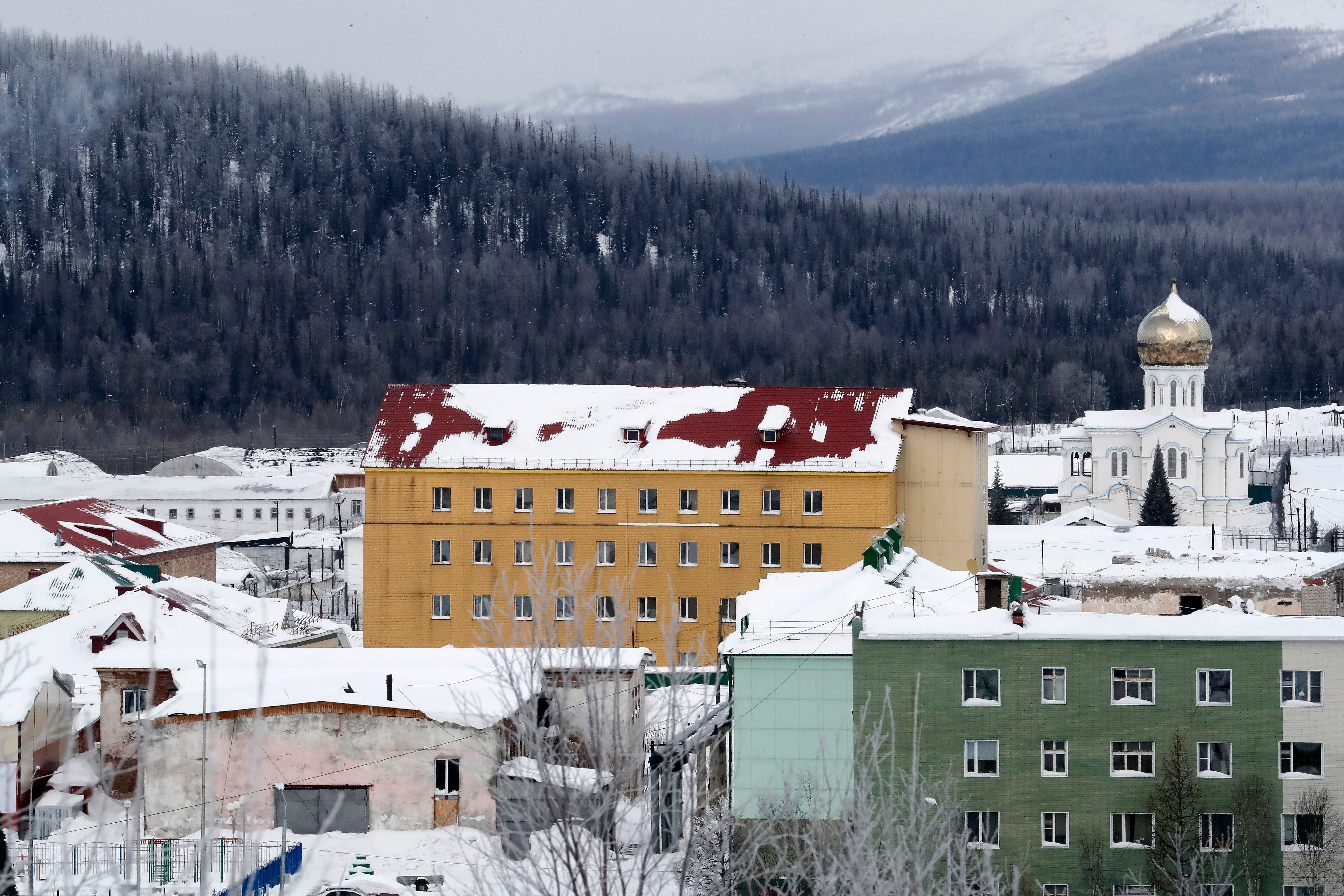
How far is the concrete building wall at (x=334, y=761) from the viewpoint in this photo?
102ft

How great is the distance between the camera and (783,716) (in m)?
30.4

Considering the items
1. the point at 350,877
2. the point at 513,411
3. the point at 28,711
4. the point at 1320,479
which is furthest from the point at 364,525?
the point at 1320,479

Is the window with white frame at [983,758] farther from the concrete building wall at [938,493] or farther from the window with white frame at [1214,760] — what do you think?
the concrete building wall at [938,493]

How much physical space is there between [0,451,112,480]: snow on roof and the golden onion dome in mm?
61143

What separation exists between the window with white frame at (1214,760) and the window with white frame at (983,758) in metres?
3.25

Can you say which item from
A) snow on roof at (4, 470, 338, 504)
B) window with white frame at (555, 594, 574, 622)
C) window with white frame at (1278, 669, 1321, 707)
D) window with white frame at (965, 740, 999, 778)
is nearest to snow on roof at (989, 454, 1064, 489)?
snow on roof at (4, 470, 338, 504)

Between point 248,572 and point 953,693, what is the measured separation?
5338cm

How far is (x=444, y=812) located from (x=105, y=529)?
35.3 m

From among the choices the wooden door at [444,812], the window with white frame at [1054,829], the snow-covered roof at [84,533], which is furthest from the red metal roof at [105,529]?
the window with white frame at [1054,829]

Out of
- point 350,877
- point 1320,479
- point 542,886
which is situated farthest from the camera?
point 1320,479

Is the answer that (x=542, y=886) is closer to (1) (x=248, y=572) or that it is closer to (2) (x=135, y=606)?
(2) (x=135, y=606)

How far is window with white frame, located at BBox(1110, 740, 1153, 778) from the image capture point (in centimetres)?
2953

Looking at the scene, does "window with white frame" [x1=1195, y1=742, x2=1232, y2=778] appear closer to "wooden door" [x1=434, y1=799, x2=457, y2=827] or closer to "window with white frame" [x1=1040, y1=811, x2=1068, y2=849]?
"window with white frame" [x1=1040, y1=811, x2=1068, y2=849]

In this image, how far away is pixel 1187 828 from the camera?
93.8 ft
